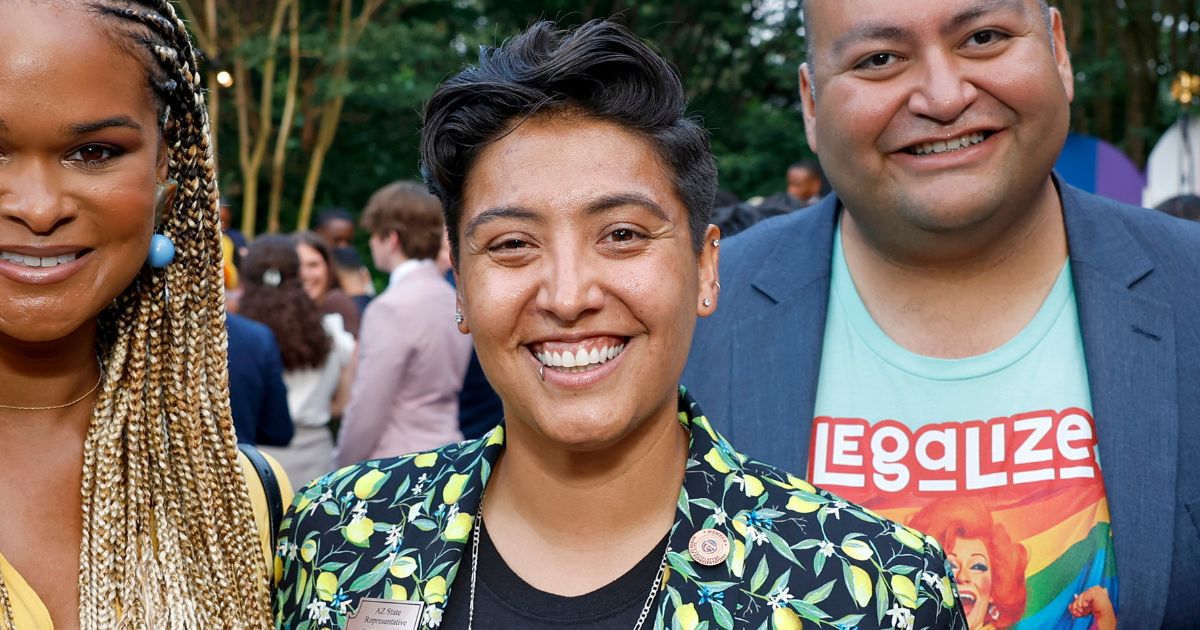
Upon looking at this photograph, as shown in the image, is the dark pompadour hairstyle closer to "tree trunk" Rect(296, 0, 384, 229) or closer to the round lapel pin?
the round lapel pin

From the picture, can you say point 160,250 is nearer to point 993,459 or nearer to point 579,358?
point 579,358

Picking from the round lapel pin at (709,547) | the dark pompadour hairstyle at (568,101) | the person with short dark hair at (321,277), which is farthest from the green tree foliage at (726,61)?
the round lapel pin at (709,547)

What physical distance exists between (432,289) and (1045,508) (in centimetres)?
370

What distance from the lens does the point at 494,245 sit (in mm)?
2295

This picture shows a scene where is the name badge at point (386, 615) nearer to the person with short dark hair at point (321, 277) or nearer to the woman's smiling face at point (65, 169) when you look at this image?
the woman's smiling face at point (65, 169)

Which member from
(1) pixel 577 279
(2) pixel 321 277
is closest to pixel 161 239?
(1) pixel 577 279

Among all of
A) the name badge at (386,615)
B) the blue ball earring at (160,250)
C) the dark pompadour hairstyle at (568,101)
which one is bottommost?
the name badge at (386,615)

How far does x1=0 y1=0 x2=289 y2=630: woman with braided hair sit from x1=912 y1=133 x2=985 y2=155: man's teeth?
1.56 m

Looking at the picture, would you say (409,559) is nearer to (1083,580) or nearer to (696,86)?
(1083,580)

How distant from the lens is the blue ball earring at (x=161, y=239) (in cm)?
229

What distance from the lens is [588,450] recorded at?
2314 millimetres

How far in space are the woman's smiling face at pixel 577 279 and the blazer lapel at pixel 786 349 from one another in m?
0.81

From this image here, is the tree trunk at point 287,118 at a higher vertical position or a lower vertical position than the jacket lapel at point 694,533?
lower

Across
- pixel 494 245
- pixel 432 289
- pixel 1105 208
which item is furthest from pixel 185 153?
pixel 432 289
